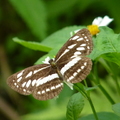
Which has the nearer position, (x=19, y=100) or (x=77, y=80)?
(x=77, y=80)

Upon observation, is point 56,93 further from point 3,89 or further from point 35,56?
point 3,89

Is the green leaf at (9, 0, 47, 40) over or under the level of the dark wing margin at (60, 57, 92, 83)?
over

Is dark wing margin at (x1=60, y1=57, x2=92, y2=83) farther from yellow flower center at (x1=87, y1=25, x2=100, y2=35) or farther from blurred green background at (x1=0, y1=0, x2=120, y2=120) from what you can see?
blurred green background at (x1=0, y1=0, x2=120, y2=120)

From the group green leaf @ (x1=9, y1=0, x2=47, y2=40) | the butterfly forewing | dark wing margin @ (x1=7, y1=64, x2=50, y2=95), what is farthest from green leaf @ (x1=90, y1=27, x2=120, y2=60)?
green leaf @ (x1=9, y1=0, x2=47, y2=40)

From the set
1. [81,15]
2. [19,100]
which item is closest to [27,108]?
[19,100]

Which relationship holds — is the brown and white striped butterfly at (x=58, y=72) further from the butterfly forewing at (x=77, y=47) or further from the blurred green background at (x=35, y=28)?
the blurred green background at (x=35, y=28)

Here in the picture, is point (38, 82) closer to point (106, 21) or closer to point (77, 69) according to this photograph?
point (77, 69)
